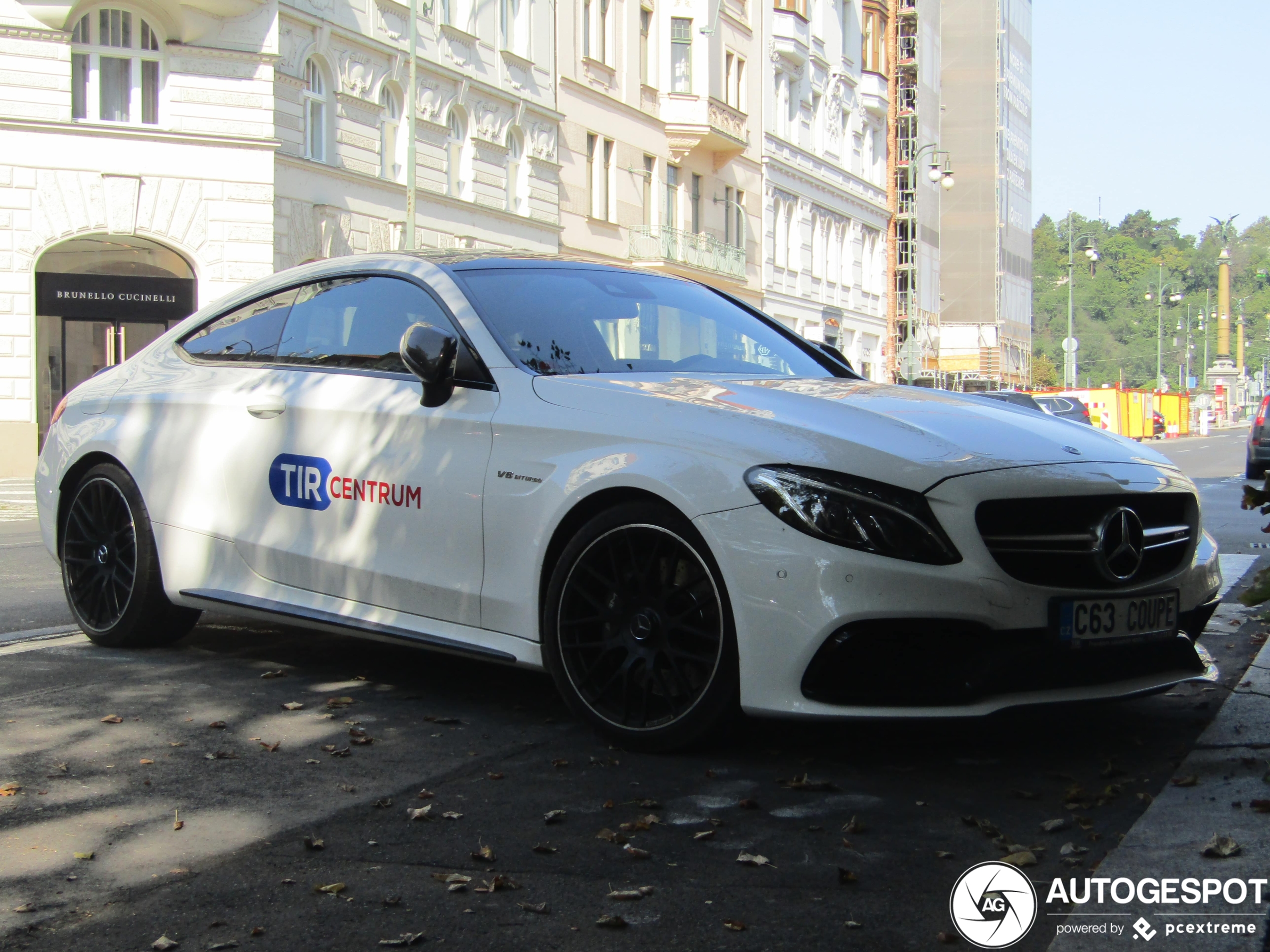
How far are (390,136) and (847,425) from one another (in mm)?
25366

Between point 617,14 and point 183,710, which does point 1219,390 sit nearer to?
point 617,14

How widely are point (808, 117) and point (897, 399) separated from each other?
47.3m

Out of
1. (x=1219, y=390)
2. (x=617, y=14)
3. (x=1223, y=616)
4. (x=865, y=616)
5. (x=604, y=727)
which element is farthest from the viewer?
(x=1219, y=390)

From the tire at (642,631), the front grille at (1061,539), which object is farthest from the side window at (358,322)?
the front grille at (1061,539)

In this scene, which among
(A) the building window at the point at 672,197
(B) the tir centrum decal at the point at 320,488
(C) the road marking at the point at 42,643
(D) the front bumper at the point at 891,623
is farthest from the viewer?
(A) the building window at the point at 672,197

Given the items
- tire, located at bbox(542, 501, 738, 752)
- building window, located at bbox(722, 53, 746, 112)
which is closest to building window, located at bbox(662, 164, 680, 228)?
building window, located at bbox(722, 53, 746, 112)

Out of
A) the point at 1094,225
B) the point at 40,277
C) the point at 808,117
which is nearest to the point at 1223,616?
the point at 40,277

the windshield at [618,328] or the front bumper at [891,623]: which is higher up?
the windshield at [618,328]

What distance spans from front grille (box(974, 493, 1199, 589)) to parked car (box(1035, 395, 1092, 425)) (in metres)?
34.2

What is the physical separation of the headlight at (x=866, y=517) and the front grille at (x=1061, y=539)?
0.16 m

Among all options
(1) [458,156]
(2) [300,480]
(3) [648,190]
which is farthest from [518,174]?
(2) [300,480]

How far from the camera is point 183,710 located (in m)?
5.13

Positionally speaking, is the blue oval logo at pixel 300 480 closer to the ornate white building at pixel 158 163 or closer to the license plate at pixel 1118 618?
the license plate at pixel 1118 618

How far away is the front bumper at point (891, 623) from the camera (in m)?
4.03
